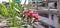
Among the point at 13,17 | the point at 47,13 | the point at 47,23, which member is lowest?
the point at 47,23

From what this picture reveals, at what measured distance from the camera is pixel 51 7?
1434 millimetres

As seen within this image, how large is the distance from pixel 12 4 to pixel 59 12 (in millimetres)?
563

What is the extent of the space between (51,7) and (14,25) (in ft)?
2.45

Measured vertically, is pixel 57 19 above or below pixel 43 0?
below

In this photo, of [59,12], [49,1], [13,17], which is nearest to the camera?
[13,17]

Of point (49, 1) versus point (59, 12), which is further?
point (49, 1)

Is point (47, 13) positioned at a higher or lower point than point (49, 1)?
lower

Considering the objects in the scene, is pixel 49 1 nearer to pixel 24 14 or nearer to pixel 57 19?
pixel 57 19

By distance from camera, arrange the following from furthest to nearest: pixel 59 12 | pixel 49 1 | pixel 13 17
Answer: pixel 49 1 → pixel 59 12 → pixel 13 17

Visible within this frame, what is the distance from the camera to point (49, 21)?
144cm

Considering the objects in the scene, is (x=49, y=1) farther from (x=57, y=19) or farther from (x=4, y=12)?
(x=4, y=12)

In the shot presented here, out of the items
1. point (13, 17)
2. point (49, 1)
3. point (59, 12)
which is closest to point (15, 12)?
point (13, 17)

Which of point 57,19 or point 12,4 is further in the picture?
point 57,19

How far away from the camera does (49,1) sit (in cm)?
142
